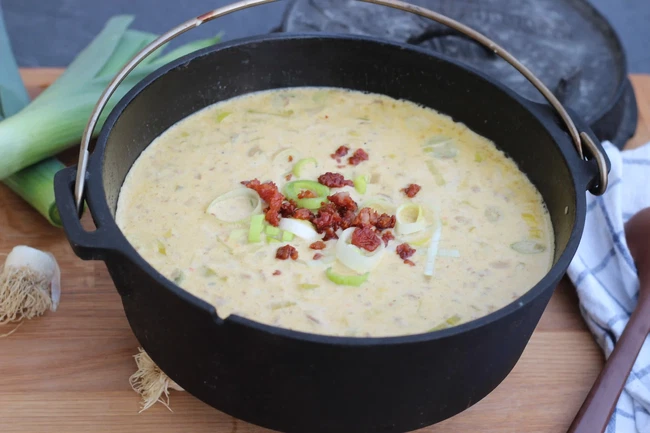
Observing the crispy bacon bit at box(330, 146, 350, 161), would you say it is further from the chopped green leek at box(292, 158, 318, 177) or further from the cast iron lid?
the cast iron lid

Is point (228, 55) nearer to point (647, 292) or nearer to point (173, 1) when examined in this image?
point (647, 292)

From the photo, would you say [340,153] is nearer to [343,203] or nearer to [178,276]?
[343,203]

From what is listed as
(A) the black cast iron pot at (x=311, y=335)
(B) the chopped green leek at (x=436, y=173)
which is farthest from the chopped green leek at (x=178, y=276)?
(B) the chopped green leek at (x=436, y=173)

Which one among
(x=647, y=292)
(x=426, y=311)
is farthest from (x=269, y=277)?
(x=647, y=292)

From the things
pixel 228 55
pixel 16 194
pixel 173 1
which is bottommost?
pixel 173 1

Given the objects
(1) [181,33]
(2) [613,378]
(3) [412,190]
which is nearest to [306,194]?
(3) [412,190]

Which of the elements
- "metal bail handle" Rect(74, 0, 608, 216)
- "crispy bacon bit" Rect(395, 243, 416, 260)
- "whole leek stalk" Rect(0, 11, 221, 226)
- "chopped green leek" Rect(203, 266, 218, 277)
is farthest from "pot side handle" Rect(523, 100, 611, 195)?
"whole leek stalk" Rect(0, 11, 221, 226)
